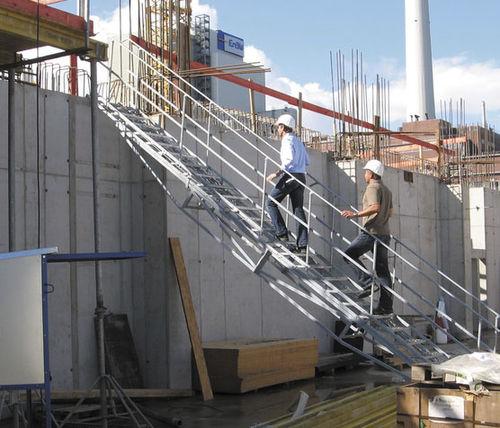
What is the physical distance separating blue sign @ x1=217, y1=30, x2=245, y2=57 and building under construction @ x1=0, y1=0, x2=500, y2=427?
43.3 m

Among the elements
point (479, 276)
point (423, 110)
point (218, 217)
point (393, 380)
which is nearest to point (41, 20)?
point (218, 217)

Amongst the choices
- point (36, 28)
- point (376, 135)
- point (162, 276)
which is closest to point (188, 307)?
point (162, 276)

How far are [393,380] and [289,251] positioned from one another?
16.9 ft

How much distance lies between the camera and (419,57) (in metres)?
66.9

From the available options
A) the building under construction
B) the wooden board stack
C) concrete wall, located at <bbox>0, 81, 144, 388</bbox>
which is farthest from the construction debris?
concrete wall, located at <bbox>0, 81, 144, 388</bbox>

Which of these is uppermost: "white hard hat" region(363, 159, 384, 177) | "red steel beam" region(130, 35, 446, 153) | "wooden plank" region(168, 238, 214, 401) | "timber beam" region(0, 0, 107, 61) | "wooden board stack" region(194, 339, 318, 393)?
"red steel beam" region(130, 35, 446, 153)

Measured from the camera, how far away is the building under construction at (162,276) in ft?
27.1

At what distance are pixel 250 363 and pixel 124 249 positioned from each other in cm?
283

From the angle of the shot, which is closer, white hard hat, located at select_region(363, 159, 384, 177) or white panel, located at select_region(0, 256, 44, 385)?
white panel, located at select_region(0, 256, 44, 385)

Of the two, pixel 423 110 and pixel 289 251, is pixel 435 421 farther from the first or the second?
pixel 423 110

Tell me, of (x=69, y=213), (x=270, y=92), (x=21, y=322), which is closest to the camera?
(x=21, y=322)

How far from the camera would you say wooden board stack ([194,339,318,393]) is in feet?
41.9

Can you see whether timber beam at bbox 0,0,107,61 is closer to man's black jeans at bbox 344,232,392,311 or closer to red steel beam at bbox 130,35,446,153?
man's black jeans at bbox 344,232,392,311

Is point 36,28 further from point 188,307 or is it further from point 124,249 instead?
point 188,307
